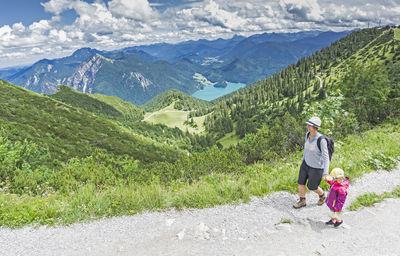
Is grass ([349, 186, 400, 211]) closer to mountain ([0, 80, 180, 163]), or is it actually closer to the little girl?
the little girl

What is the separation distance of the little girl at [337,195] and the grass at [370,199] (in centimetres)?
111

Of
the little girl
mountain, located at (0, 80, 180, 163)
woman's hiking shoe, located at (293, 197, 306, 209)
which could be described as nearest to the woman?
woman's hiking shoe, located at (293, 197, 306, 209)

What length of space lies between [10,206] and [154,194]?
15.1ft

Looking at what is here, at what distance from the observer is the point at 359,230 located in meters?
5.91

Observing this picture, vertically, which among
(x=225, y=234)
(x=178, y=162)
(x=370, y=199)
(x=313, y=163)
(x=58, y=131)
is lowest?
(x=178, y=162)

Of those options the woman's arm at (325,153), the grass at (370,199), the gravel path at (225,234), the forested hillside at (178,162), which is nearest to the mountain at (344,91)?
the forested hillside at (178,162)

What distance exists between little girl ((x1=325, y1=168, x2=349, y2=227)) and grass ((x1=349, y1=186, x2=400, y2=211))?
1.11 metres

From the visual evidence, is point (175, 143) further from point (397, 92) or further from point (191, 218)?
point (191, 218)

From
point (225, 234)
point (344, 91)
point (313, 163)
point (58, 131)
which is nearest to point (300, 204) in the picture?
point (313, 163)

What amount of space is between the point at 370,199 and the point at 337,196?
1.96 meters

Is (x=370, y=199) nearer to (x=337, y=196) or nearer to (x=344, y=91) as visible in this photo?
(x=337, y=196)

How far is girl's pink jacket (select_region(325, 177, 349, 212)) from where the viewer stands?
621cm

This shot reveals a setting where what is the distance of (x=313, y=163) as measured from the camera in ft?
23.4

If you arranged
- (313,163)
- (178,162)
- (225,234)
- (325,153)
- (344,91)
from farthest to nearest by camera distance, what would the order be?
(178,162), (344,91), (313,163), (325,153), (225,234)
